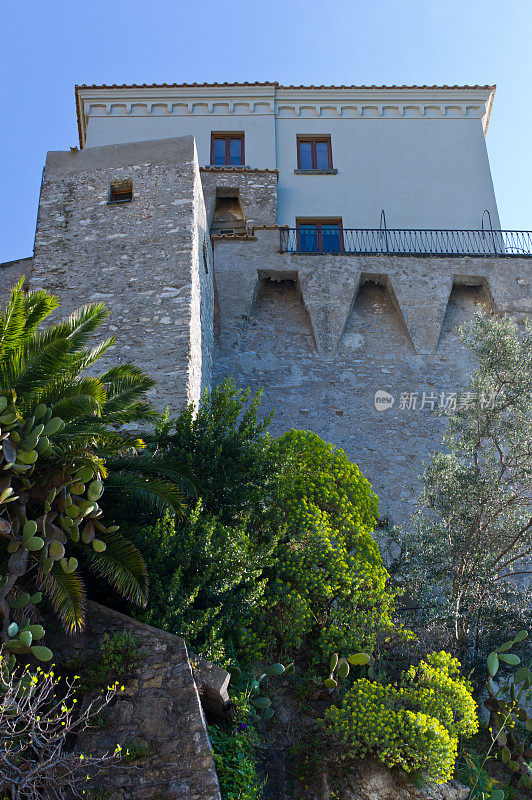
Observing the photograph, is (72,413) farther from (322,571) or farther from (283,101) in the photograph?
(283,101)

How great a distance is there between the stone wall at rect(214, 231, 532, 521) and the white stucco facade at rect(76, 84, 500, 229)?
1930 mm

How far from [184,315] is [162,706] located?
18.2ft

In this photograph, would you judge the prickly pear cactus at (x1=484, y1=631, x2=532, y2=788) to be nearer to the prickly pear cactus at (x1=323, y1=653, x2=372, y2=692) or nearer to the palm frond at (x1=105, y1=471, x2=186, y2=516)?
the prickly pear cactus at (x1=323, y1=653, x2=372, y2=692)

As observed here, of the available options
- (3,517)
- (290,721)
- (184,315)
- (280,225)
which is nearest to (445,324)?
(280,225)

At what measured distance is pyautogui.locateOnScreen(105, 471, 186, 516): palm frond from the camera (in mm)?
7092

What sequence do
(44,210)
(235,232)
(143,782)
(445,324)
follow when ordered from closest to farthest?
(143,782)
(44,210)
(445,324)
(235,232)

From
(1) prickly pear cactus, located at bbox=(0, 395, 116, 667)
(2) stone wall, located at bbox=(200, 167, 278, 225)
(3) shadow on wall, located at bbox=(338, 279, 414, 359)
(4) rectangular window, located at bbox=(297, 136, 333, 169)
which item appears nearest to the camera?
(1) prickly pear cactus, located at bbox=(0, 395, 116, 667)

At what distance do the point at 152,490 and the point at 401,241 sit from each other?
Answer: 35.5ft

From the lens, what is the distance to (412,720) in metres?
6.90

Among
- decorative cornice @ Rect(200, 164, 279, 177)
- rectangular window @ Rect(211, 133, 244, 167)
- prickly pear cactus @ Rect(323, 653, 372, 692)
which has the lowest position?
prickly pear cactus @ Rect(323, 653, 372, 692)

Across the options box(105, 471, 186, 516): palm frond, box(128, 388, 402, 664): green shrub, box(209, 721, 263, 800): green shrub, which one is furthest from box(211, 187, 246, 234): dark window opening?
box(209, 721, 263, 800): green shrub

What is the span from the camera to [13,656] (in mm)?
5570

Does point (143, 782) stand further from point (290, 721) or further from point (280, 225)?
point (280, 225)

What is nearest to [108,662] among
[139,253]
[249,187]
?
[139,253]
